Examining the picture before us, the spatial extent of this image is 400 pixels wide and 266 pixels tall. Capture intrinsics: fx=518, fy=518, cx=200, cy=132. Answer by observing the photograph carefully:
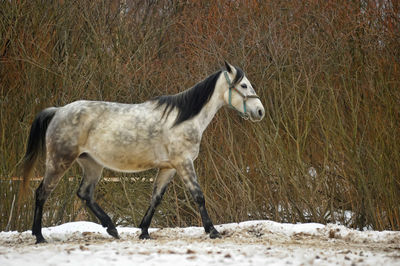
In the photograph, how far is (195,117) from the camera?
5805 mm

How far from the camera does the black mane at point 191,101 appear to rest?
19.0ft

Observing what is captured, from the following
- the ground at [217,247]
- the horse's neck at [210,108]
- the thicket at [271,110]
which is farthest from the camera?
the thicket at [271,110]

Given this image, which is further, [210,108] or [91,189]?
[91,189]

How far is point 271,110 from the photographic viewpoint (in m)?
7.71

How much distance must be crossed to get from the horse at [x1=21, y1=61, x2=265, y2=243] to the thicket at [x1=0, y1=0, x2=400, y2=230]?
1176 mm

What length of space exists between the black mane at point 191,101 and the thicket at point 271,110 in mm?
1266

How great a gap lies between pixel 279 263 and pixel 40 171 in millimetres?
5273

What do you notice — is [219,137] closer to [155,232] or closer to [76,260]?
[155,232]

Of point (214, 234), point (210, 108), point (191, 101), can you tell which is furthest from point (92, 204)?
point (210, 108)

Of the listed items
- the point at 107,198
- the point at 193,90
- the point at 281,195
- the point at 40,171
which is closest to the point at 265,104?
the point at 281,195

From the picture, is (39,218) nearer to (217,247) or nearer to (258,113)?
(217,247)

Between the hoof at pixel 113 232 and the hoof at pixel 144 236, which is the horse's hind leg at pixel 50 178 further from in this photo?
the hoof at pixel 144 236

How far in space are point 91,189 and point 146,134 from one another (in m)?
0.96

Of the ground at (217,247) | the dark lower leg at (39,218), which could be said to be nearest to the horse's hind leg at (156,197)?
the ground at (217,247)
